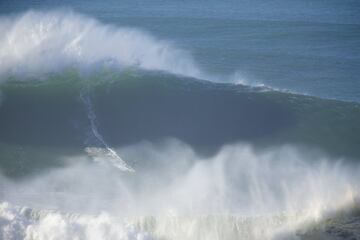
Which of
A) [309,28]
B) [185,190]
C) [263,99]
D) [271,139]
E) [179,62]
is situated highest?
[309,28]

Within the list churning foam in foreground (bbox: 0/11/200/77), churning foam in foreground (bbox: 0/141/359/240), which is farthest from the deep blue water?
churning foam in foreground (bbox: 0/141/359/240)

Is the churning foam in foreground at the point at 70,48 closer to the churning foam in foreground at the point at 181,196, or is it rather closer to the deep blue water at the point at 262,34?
the deep blue water at the point at 262,34

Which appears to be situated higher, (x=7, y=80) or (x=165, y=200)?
(x=7, y=80)

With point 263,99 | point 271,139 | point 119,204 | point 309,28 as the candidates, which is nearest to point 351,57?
point 309,28

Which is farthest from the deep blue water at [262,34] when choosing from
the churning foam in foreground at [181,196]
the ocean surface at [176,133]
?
the churning foam in foreground at [181,196]

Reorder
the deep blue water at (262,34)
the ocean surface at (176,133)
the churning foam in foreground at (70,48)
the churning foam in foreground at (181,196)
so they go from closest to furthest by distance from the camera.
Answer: the churning foam in foreground at (181,196), the ocean surface at (176,133), the churning foam in foreground at (70,48), the deep blue water at (262,34)

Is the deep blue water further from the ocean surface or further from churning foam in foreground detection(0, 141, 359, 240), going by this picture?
churning foam in foreground detection(0, 141, 359, 240)

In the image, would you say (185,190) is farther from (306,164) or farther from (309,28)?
(309,28)
